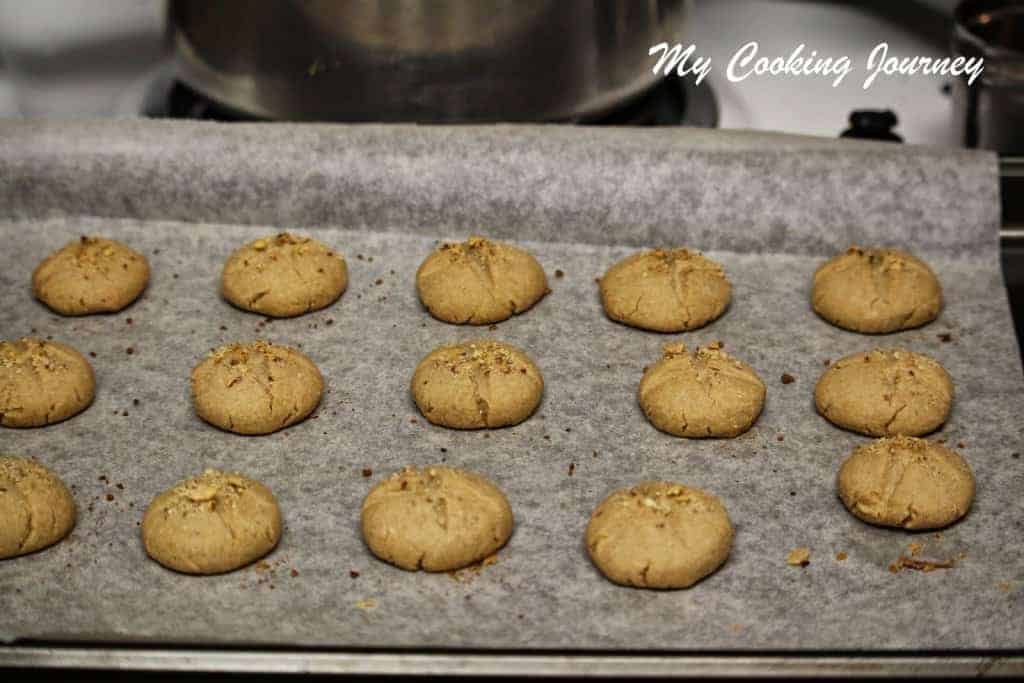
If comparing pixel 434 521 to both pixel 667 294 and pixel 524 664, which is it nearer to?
pixel 524 664

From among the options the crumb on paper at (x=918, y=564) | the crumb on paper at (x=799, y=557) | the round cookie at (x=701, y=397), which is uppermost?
the round cookie at (x=701, y=397)

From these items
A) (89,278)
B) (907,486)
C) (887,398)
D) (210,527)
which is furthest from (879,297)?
(89,278)

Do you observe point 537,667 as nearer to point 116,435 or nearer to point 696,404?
point 696,404

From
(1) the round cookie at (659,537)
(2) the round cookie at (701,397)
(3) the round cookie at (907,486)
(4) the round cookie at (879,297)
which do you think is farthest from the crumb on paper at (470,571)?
(4) the round cookie at (879,297)

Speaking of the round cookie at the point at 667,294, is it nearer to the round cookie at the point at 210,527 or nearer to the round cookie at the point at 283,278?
the round cookie at the point at 283,278

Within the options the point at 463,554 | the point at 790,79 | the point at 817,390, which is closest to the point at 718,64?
the point at 790,79

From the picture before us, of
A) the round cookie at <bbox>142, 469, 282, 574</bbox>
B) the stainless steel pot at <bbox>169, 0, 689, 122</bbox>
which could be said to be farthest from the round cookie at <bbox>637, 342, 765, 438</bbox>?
the round cookie at <bbox>142, 469, 282, 574</bbox>
